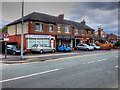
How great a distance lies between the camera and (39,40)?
112 ft

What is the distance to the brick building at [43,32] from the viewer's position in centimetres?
3259

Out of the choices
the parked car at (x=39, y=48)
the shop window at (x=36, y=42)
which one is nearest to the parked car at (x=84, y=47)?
the shop window at (x=36, y=42)

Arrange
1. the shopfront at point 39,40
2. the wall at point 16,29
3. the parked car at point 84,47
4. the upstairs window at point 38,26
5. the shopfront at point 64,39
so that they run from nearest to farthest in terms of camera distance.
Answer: the shopfront at point 39,40
the wall at point 16,29
the upstairs window at point 38,26
the shopfront at point 64,39
the parked car at point 84,47

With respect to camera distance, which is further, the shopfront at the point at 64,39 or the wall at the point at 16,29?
the shopfront at the point at 64,39

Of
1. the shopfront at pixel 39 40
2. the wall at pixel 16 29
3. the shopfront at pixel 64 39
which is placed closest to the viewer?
the shopfront at pixel 39 40

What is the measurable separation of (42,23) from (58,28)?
5.58 meters

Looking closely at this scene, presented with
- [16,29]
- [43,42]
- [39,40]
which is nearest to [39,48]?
[39,40]

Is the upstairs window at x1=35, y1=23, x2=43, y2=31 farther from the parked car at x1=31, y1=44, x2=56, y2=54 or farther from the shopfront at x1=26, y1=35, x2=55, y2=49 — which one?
the parked car at x1=31, y1=44, x2=56, y2=54

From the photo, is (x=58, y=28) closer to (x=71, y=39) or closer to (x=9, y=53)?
(x=71, y=39)

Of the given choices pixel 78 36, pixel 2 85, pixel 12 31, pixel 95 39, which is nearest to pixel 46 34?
pixel 12 31

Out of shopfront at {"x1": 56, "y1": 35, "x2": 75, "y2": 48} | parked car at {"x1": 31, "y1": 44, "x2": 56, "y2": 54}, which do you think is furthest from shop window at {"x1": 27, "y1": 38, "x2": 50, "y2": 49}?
shopfront at {"x1": 56, "y1": 35, "x2": 75, "y2": 48}

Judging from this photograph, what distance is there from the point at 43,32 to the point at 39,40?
5.78ft

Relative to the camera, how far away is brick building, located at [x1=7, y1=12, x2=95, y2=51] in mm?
32594

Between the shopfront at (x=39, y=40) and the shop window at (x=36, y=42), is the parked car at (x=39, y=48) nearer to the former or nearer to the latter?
the shop window at (x=36, y=42)
